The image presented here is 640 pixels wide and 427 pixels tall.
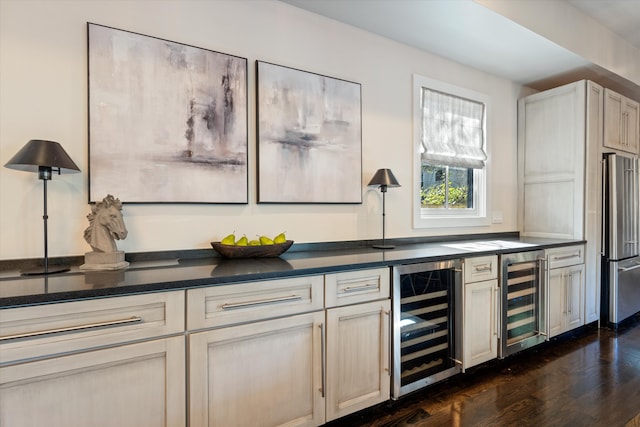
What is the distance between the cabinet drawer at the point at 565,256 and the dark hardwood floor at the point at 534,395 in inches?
29.0

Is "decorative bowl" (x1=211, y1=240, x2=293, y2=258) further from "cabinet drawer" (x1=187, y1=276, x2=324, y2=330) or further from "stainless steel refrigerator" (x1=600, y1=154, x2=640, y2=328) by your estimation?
"stainless steel refrigerator" (x1=600, y1=154, x2=640, y2=328)

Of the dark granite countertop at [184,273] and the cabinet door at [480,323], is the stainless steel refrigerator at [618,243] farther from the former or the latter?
the dark granite countertop at [184,273]

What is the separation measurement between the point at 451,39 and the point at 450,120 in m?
0.70

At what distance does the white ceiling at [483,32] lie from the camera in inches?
93.5

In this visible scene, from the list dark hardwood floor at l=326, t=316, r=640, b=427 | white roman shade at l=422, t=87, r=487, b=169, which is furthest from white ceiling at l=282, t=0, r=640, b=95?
dark hardwood floor at l=326, t=316, r=640, b=427

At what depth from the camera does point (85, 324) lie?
4.03 feet

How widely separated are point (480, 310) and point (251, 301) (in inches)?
67.6

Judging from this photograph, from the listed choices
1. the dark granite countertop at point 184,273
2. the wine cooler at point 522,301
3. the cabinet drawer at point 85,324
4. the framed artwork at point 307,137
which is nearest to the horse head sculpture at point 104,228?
the dark granite countertop at point 184,273

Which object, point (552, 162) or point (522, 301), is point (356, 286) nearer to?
point (522, 301)

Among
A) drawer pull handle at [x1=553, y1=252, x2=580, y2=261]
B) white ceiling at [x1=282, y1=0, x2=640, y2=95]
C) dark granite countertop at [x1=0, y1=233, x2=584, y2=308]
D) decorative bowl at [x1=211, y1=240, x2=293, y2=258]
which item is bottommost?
drawer pull handle at [x1=553, y1=252, x2=580, y2=261]

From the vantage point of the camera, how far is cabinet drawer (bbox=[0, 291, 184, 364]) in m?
1.13

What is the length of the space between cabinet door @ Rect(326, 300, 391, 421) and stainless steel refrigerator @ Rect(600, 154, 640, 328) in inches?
115

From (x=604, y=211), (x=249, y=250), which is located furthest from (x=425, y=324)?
(x=604, y=211)

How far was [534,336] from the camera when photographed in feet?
9.20
